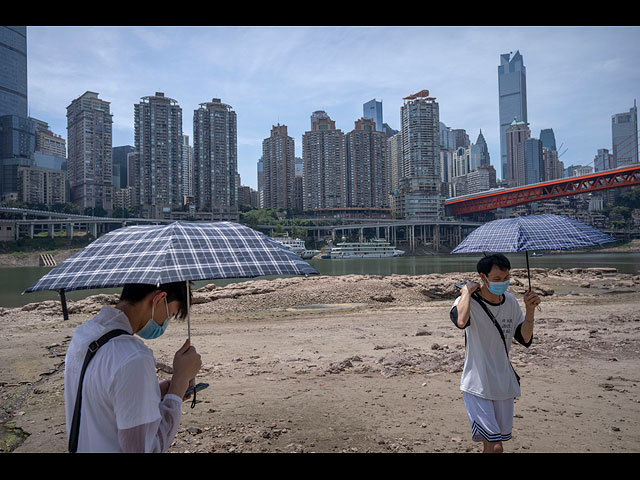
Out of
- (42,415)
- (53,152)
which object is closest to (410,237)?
(42,415)

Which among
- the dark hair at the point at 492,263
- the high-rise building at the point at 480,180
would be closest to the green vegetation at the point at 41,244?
the dark hair at the point at 492,263

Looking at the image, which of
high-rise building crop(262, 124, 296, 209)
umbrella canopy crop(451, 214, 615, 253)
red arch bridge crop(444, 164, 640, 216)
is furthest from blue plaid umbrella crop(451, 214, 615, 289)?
high-rise building crop(262, 124, 296, 209)

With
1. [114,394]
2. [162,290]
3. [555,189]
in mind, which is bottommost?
[114,394]

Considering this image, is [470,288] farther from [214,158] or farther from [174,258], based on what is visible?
[214,158]

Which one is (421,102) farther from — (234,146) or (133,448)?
(133,448)

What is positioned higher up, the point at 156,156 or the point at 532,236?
the point at 156,156

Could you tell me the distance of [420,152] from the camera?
118312 mm

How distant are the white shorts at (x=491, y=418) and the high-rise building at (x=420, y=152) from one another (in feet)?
367

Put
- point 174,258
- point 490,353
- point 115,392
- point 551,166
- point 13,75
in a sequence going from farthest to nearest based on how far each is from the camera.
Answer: point 551,166 → point 13,75 → point 490,353 → point 174,258 → point 115,392

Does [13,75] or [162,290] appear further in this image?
[13,75]

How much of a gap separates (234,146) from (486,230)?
96.7 metres

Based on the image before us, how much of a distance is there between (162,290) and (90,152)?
115 meters

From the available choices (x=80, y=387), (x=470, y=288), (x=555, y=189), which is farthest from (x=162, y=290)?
(x=555, y=189)

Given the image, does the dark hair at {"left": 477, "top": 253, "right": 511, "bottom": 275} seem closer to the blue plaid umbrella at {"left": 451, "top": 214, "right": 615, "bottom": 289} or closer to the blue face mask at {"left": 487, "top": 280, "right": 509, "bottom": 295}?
the blue face mask at {"left": 487, "top": 280, "right": 509, "bottom": 295}
